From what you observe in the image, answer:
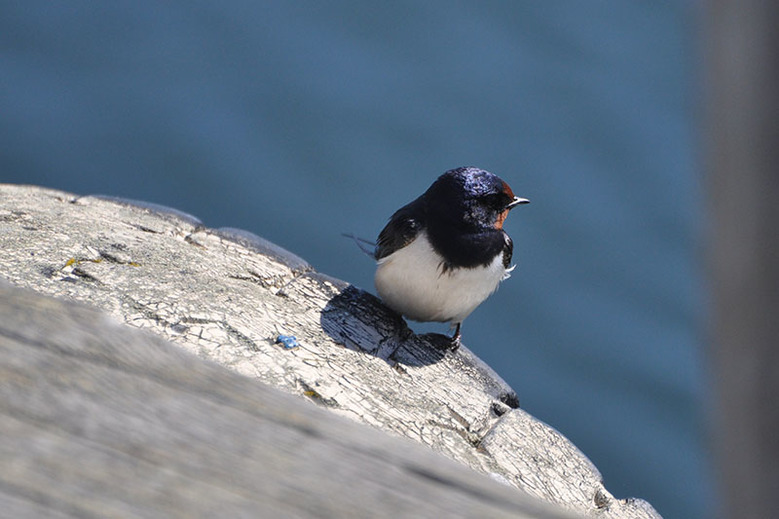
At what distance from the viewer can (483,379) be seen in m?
3.26

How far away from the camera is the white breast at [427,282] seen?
11.4ft

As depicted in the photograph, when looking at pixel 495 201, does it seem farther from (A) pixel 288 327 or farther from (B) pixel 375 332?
(A) pixel 288 327

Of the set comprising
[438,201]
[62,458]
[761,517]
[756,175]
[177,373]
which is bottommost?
[62,458]

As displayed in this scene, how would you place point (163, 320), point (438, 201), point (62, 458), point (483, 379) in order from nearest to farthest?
1. point (62, 458)
2. point (163, 320)
3. point (483, 379)
4. point (438, 201)

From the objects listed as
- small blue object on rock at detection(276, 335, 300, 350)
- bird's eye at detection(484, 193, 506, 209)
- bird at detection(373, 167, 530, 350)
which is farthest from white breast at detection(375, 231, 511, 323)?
small blue object on rock at detection(276, 335, 300, 350)

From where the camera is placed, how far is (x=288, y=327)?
2863 mm

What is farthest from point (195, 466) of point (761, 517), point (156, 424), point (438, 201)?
point (438, 201)

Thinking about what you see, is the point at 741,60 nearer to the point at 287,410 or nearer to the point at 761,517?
the point at 761,517

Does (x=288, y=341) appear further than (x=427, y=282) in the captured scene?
No

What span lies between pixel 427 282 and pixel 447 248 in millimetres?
160

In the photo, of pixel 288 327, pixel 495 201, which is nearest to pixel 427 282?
pixel 495 201

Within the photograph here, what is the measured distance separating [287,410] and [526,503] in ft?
0.80

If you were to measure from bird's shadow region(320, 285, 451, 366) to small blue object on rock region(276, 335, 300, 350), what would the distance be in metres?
A: 0.27

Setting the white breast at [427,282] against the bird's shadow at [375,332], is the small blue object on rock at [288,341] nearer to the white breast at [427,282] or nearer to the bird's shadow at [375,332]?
the bird's shadow at [375,332]
